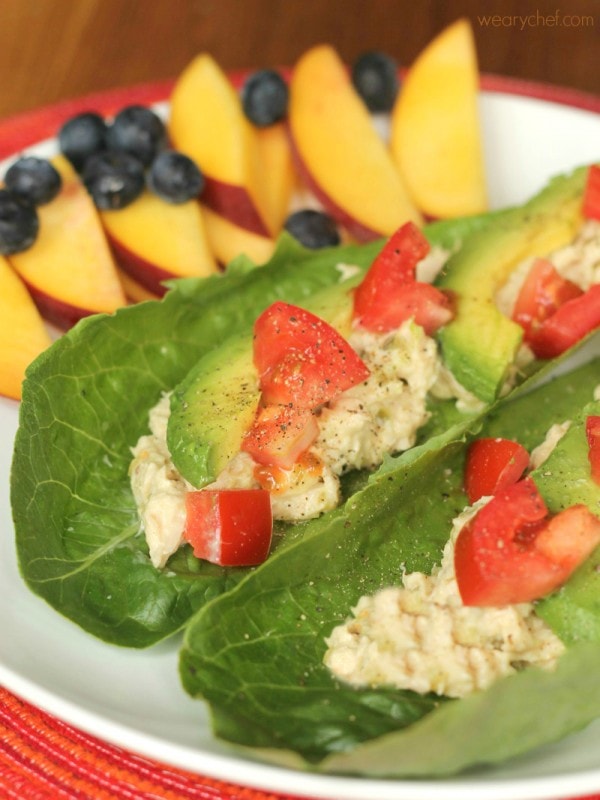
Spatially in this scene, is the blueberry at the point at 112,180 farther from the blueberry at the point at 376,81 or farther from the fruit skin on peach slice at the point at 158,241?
the blueberry at the point at 376,81

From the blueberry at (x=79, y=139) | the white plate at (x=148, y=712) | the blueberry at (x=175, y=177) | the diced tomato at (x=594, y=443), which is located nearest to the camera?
the white plate at (x=148, y=712)

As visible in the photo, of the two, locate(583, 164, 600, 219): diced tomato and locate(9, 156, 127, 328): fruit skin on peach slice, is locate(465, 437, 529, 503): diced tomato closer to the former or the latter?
locate(583, 164, 600, 219): diced tomato

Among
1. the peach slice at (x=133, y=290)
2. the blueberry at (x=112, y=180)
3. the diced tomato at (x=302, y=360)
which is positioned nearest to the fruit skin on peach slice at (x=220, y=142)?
the blueberry at (x=112, y=180)

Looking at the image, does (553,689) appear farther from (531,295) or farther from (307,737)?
(531,295)

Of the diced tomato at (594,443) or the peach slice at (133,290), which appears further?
the peach slice at (133,290)

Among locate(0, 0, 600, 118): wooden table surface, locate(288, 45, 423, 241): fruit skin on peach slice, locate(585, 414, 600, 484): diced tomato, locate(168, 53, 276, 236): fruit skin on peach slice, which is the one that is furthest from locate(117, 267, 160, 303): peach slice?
locate(0, 0, 600, 118): wooden table surface

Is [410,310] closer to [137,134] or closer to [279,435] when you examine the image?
[279,435]
